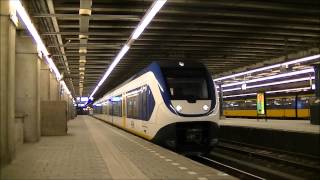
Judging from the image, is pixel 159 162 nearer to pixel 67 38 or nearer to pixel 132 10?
pixel 132 10

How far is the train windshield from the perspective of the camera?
1599 cm

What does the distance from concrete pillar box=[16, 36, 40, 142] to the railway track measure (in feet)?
21.7

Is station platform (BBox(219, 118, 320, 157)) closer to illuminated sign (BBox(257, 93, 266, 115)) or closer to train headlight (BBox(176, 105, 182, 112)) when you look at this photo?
illuminated sign (BBox(257, 93, 266, 115))

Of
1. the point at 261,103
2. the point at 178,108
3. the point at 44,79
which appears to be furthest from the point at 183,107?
the point at 261,103

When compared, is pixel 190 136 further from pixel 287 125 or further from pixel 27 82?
pixel 287 125

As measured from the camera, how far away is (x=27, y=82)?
18.2m

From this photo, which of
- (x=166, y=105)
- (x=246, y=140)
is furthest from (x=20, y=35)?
(x=246, y=140)

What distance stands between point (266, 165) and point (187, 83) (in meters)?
4.15

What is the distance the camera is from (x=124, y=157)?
1320 centimetres

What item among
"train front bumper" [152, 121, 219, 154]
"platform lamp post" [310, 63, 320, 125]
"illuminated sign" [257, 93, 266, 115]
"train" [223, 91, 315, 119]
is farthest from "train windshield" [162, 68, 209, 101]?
"train" [223, 91, 315, 119]

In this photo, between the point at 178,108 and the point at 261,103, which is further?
the point at 261,103

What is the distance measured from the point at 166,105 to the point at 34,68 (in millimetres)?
5778

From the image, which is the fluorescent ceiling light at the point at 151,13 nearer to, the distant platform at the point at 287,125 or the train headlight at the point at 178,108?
the train headlight at the point at 178,108

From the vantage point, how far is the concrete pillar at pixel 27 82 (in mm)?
18125
